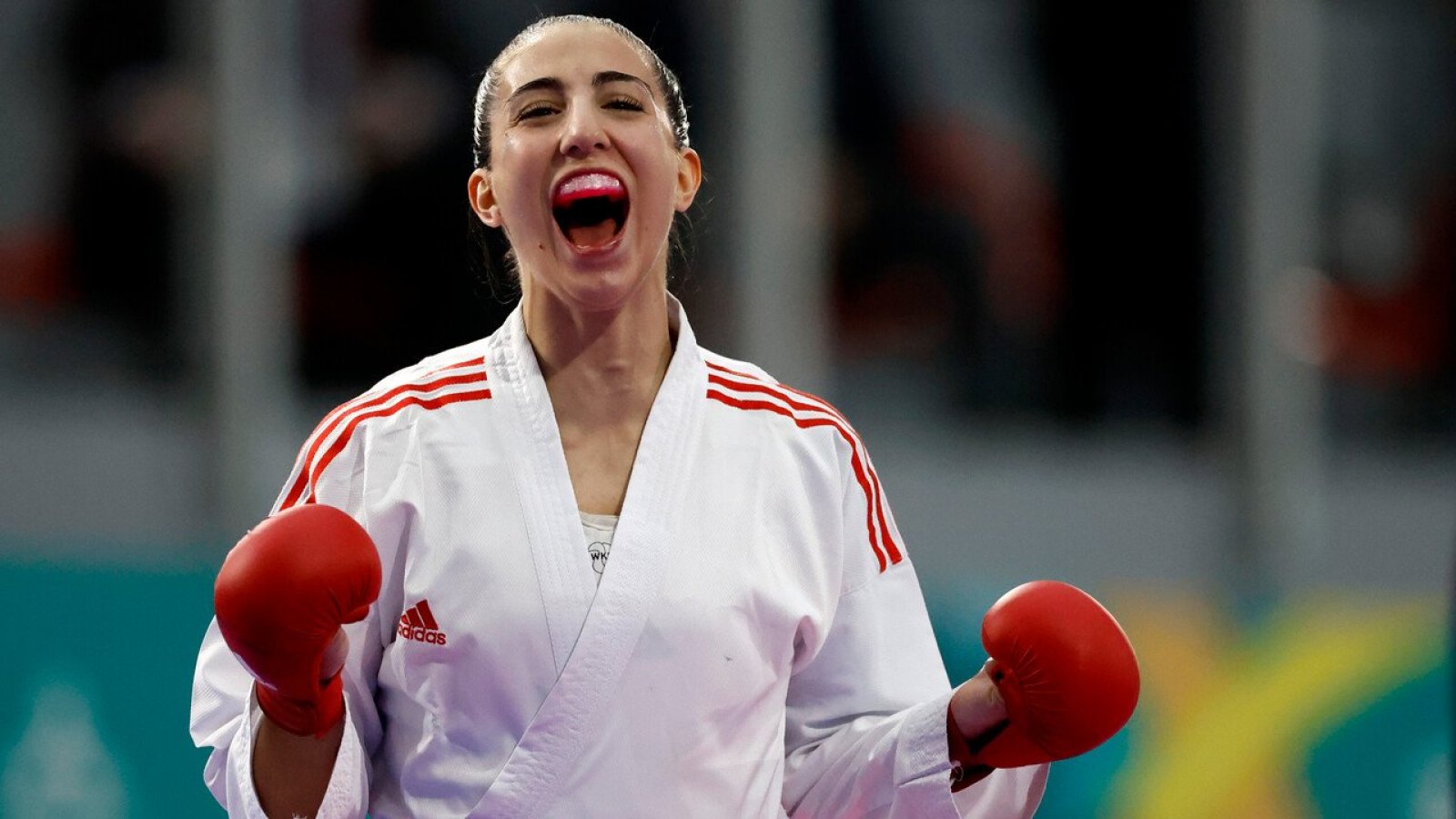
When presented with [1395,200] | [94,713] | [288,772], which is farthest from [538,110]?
[1395,200]

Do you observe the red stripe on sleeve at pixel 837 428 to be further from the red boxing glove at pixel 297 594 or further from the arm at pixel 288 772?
the arm at pixel 288 772

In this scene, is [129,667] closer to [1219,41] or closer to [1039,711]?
[1039,711]

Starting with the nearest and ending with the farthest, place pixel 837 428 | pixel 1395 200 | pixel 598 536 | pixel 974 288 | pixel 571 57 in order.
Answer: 1. pixel 598 536
2. pixel 571 57
3. pixel 837 428
4. pixel 974 288
5. pixel 1395 200

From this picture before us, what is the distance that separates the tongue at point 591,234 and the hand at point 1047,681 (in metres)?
0.76

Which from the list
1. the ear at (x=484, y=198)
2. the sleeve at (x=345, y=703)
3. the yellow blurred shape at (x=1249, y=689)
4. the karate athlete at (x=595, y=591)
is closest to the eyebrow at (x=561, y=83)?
the karate athlete at (x=595, y=591)

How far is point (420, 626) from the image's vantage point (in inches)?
97.2

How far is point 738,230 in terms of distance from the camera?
614cm

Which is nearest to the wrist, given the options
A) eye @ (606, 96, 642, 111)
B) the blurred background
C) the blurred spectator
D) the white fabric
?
the white fabric

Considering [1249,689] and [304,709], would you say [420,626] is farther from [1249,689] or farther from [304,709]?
[1249,689]

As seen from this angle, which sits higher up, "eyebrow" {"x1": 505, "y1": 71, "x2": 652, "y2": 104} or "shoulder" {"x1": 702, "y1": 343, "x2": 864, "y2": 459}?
"eyebrow" {"x1": 505, "y1": 71, "x2": 652, "y2": 104}

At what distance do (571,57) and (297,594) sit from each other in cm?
91

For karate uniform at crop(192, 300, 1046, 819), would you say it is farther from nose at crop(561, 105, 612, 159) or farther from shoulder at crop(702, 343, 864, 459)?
nose at crop(561, 105, 612, 159)

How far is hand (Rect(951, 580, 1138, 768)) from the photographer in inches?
95.9

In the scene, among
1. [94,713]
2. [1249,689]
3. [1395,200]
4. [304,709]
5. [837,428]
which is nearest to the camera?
[304,709]
